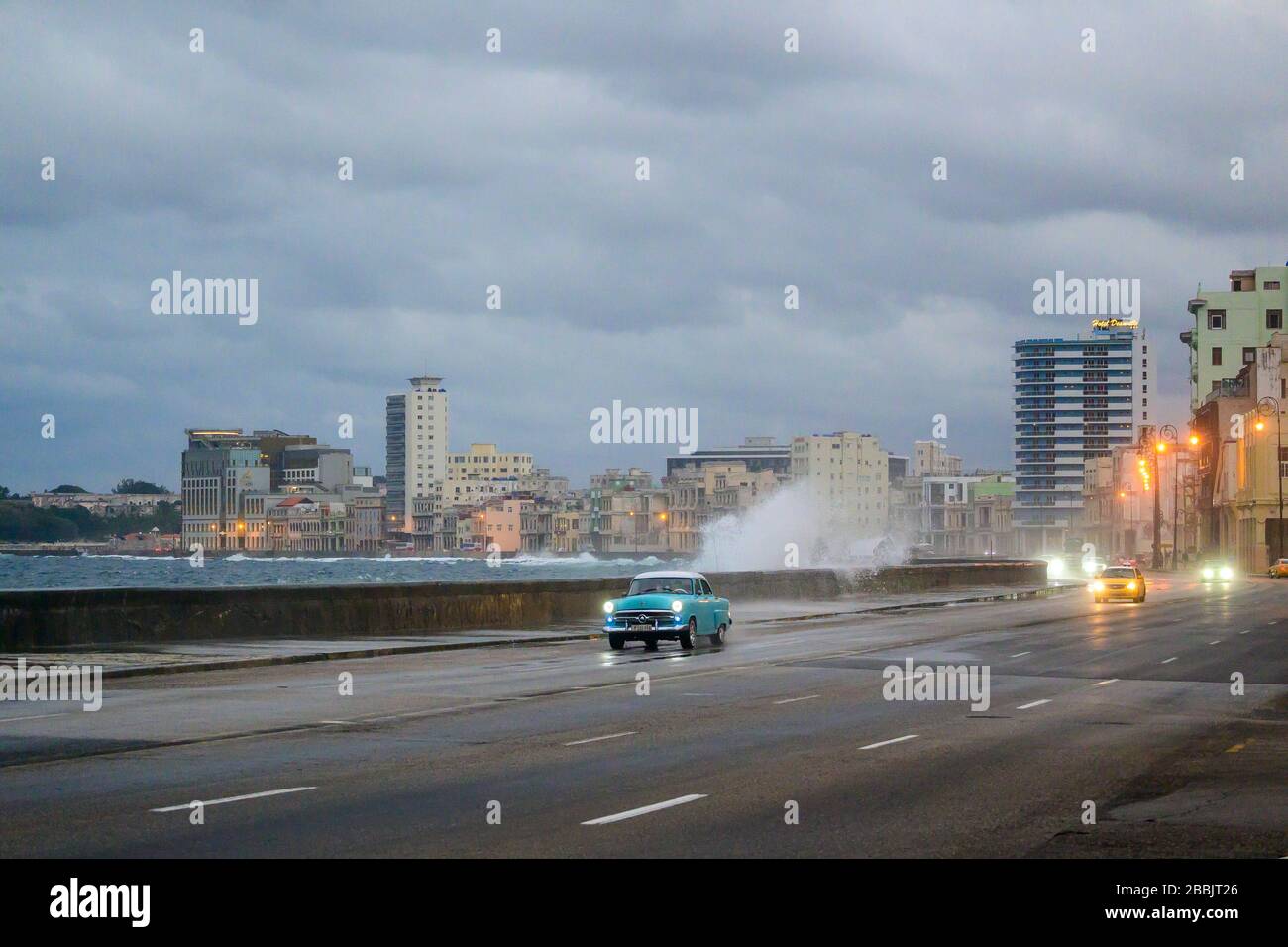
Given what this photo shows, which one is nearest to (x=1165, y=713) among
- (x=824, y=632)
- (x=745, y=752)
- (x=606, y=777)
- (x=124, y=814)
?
(x=745, y=752)

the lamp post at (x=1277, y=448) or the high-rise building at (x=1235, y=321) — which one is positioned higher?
the high-rise building at (x=1235, y=321)

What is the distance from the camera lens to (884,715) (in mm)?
20516

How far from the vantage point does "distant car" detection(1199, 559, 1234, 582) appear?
97562 mm

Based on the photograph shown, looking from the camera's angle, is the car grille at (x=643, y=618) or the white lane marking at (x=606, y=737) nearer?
the white lane marking at (x=606, y=737)

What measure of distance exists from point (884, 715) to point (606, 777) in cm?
688

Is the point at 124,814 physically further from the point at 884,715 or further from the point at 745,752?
the point at 884,715

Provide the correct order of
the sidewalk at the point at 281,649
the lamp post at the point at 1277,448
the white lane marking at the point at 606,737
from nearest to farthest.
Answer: the white lane marking at the point at 606,737 < the sidewalk at the point at 281,649 < the lamp post at the point at 1277,448

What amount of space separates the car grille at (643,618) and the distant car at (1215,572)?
219ft

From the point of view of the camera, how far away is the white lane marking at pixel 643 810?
12031 mm

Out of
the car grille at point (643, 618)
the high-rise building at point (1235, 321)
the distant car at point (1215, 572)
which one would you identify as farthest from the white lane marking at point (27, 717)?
the high-rise building at point (1235, 321)

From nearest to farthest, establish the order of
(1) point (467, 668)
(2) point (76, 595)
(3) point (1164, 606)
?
(1) point (467, 668) < (2) point (76, 595) < (3) point (1164, 606)

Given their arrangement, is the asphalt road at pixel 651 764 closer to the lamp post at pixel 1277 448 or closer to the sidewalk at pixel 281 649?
the sidewalk at pixel 281 649
